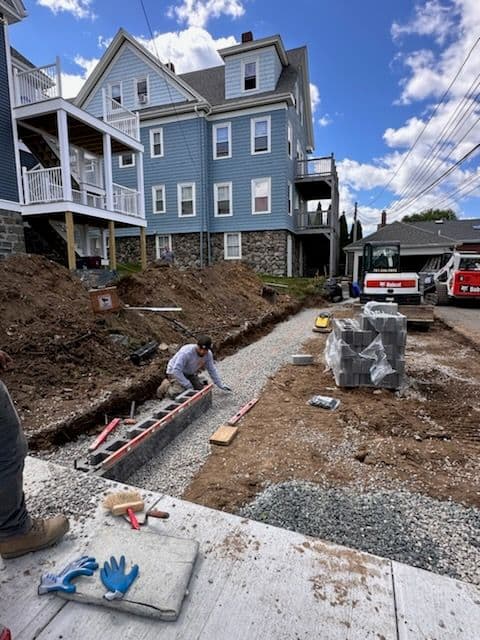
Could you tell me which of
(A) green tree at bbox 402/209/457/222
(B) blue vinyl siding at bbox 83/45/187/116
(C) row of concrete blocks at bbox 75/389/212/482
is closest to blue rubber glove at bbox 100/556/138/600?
(C) row of concrete blocks at bbox 75/389/212/482

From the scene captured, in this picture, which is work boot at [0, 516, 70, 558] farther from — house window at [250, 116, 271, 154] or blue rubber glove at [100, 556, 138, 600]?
house window at [250, 116, 271, 154]

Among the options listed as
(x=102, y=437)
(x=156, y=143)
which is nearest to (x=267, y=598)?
(x=102, y=437)

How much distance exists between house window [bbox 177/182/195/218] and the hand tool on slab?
55.4ft

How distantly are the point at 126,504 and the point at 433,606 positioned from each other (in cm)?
181

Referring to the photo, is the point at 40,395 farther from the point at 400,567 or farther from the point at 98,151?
the point at 98,151

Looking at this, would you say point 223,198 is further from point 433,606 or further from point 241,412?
point 433,606

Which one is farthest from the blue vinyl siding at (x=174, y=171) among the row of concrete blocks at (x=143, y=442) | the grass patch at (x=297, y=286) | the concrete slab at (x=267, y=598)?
the concrete slab at (x=267, y=598)

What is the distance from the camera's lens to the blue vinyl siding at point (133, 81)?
1759cm

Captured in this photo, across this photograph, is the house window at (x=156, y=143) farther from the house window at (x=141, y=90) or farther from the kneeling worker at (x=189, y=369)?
the kneeling worker at (x=189, y=369)

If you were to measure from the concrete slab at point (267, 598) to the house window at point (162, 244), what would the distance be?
57.2 feet

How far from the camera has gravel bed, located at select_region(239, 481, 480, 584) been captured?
7.55ft

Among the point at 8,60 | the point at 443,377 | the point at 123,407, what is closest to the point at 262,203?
the point at 8,60

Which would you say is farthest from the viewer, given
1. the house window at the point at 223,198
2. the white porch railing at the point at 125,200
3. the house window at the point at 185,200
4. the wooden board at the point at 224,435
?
the house window at the point at 185,200

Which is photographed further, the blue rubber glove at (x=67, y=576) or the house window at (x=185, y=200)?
the house window at (x=185, y=200)
